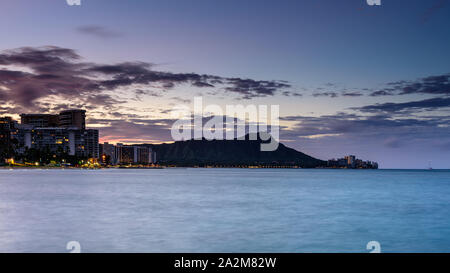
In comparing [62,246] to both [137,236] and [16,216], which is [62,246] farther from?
[16,216]

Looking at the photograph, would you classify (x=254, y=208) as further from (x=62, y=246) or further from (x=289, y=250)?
(x=62, y=246)

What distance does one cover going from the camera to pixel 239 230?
26344 mm

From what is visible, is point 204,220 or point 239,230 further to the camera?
point 204,220

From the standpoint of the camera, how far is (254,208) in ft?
133
